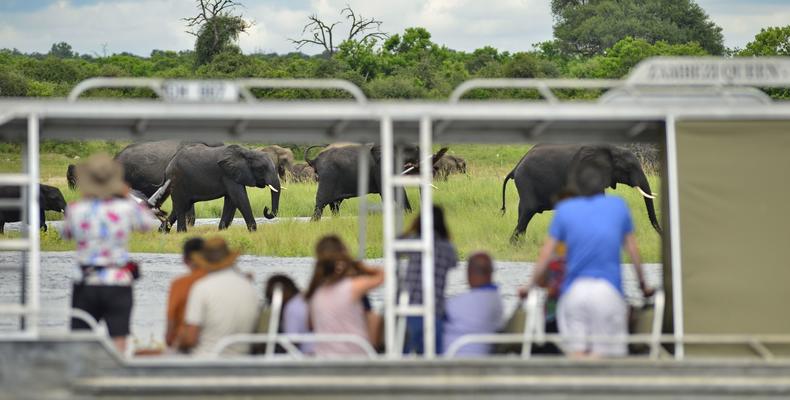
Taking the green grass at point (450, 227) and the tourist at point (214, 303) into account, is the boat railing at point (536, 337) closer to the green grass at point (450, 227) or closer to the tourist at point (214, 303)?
the tourist at point (214, 303)

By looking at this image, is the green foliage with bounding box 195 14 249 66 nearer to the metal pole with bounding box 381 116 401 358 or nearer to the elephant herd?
the elephant herd

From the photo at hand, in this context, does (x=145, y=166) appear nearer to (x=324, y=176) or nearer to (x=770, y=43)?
(x=324, y=176)

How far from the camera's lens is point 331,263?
9.68 meters

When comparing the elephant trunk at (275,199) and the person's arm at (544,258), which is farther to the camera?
the elephant trunk at (275,199)

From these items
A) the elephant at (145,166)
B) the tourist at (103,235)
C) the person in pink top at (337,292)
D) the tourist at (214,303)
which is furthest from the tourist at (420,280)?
the elephant at (145,166)

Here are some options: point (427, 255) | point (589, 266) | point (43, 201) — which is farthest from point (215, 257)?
point (43, 201)

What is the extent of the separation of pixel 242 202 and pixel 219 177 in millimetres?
1015

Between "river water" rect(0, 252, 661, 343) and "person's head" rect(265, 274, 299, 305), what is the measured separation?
709cm

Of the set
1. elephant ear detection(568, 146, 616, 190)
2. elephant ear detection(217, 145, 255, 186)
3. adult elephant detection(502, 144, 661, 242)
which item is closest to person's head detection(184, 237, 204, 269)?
elephant ear detection(568, 146, 616, 190)

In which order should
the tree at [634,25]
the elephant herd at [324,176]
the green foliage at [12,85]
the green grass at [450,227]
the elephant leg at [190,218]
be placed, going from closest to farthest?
the elephant herd at [324,176] → the green grass at [450,227] → the elephant leg at [190,218] → the green foliage at [12,85] → the tree at [634,25]

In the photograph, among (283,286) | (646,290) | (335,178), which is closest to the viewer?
(283,286)

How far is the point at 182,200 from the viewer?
30875mm

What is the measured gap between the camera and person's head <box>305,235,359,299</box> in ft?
31.7

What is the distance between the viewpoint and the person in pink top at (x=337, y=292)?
9656mm
